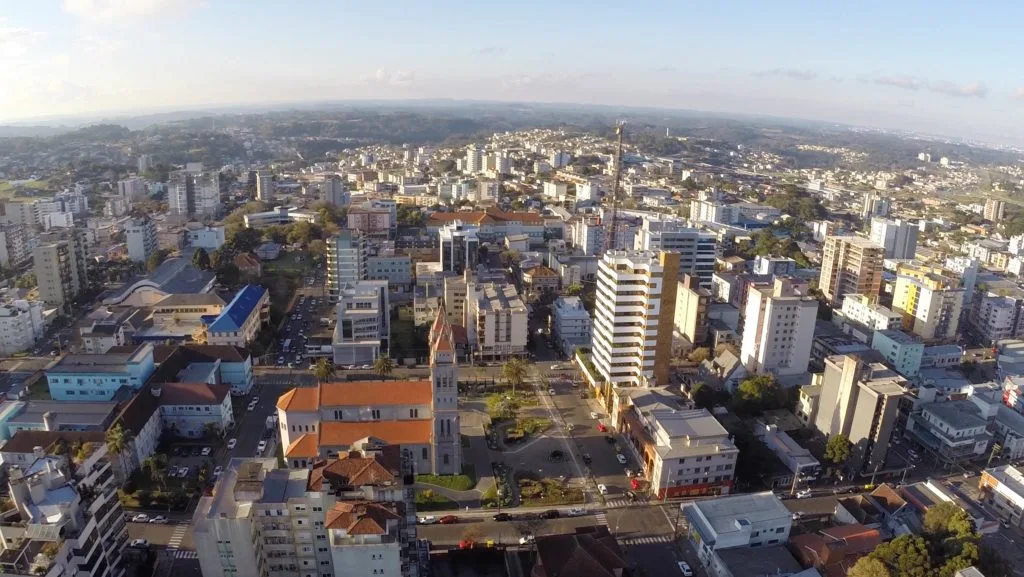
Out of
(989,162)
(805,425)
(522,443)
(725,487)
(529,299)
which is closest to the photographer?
(725,487)

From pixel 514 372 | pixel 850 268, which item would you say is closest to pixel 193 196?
pixel 514 372

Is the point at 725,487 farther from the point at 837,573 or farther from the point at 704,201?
the point at 704,201

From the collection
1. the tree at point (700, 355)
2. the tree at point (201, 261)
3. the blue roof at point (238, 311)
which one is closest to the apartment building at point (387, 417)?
the blue roof at point (238, 311)

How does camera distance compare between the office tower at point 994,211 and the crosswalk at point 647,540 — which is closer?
the crosswalk at point 647,540

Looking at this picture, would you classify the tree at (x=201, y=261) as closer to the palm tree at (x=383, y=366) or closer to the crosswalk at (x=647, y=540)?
the palm tree at (x=383, y=366)

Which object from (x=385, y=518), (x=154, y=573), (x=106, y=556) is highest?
(x=385, y=518)

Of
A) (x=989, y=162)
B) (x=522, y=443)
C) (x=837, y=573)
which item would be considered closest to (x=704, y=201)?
(x=522, y=443)

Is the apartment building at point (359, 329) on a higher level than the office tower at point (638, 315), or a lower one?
lower
